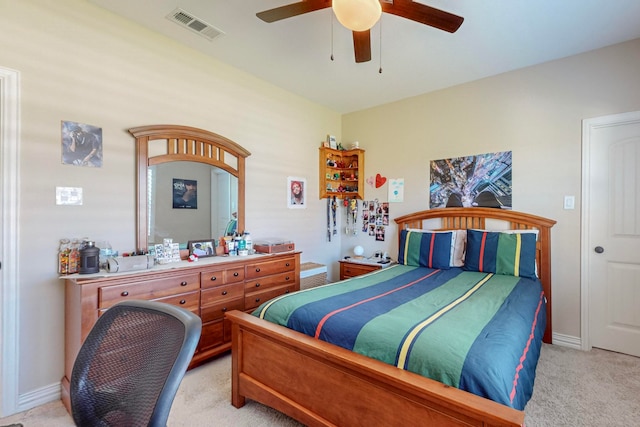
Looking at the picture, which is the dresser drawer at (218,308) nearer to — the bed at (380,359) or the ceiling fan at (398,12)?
the bed at (380,359)

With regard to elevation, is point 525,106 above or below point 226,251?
above

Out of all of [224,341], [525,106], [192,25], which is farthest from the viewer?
[525,106]

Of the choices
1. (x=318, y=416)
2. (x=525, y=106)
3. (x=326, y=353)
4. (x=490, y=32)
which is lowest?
(x=318, y=416)

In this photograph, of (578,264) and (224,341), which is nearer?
(224,341)

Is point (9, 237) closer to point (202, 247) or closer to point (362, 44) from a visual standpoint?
point (202, 247)

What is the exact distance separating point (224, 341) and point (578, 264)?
3353mm

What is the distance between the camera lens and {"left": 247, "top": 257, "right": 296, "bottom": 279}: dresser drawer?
2.86 metres

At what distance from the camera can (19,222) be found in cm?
197

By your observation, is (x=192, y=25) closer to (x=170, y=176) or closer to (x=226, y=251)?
(x=170, y=176)

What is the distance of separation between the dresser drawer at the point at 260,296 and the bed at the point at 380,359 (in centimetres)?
79

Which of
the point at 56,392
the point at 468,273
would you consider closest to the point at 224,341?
the point at 56,392

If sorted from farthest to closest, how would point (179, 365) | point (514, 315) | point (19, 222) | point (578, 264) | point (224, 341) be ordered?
point (578, 264) < point (224, 341) < point (19, 222) < point (514, 315) < point (179, 365)

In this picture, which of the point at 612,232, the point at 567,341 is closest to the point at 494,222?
the point at 612,232

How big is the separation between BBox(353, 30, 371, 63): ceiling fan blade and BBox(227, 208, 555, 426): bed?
175 cm
